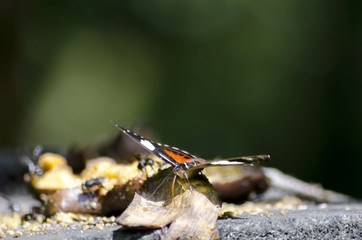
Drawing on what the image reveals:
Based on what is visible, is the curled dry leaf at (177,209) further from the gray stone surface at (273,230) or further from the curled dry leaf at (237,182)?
the curled dry leaf at (237,182)

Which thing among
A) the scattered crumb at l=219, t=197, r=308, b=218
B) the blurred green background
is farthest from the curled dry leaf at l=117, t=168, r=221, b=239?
the blurred green background

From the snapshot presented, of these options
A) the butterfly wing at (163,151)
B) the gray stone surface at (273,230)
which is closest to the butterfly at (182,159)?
the butterfly wing at (163,151)

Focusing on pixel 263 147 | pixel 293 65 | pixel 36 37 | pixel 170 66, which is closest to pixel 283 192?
pixel 263 147

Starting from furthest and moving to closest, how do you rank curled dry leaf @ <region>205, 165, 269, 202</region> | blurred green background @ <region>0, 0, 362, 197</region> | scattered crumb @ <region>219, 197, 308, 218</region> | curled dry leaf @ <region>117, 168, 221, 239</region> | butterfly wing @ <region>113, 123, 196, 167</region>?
blurred green background @ <region>0, 0, 362, 197</region> → curled dry leaf @ <region>205, 165, 269, 202</region> → scattered crumb @ <region>219, 197, 308, 218</region> → butterfly wing @ <region>113, 123, 196, 167</region> → curled dry leaf @ <region>117, 168, 221, 239</region>

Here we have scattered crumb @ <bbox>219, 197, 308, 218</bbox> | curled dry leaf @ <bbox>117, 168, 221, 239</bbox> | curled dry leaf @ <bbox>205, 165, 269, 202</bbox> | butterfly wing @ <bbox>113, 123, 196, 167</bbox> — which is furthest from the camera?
curled dry leaf @ <bbox>205, 165, 269, 202</bbox>

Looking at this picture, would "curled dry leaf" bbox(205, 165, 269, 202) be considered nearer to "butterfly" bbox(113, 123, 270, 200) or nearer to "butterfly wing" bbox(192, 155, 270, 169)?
"butterfly" bbox(113, 123, 270, 200)
